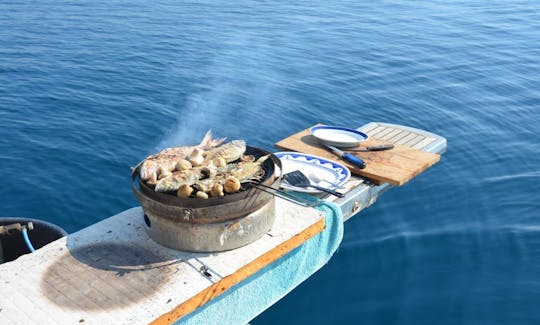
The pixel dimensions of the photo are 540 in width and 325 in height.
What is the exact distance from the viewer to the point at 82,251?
4227mm

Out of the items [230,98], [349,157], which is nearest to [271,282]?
[349,157]

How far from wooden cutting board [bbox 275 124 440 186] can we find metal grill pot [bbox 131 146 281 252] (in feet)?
5.13

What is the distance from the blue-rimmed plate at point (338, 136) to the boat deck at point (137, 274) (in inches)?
55.1

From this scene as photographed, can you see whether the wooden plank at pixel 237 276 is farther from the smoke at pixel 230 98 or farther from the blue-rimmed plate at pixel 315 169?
the smoke at pixel 230 98

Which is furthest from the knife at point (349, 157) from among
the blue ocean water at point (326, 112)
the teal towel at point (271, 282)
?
the blue ocean water at point (326, 112)

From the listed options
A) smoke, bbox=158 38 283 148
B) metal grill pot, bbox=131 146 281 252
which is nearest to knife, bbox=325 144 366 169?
metal grill pot, bbox=131 146 281 252

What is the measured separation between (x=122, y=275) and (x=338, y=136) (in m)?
3.25

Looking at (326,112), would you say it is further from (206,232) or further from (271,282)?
(206,232)

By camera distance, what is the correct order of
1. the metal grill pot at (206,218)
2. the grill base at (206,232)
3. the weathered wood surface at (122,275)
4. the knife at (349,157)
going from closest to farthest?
the weathered wood surface at (122,275)
the metal grill pot at (206,218)
the grill base at (206,232)
the knife at (349,157)

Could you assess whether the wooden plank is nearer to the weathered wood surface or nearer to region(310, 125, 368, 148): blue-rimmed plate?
the weathered wood surface

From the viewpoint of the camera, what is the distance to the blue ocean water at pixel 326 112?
644 centimetres

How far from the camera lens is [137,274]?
397 cm

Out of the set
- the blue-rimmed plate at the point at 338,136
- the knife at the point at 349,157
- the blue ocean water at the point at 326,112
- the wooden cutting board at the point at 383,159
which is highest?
the blue-rimmed plate at the point at 338,136

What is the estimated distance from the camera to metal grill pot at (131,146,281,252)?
4.05 metres
